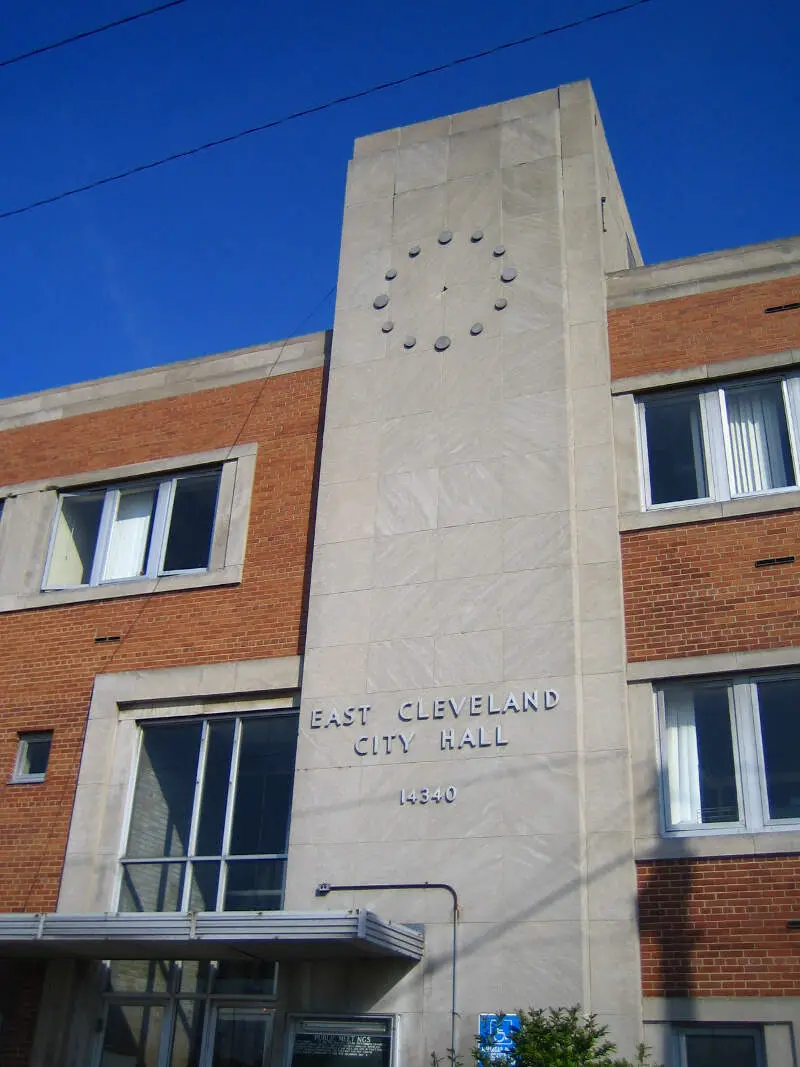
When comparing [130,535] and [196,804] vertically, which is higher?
[130,535]

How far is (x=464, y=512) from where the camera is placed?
14250 millimetres

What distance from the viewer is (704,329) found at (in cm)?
1474

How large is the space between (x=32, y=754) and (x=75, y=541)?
3215 millimetres

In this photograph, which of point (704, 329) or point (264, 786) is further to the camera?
point (704, 329)

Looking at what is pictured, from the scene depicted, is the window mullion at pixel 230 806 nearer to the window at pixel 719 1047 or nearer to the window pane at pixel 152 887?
the window pane at pixel 152 887

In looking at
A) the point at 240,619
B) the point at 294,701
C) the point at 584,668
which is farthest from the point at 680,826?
the point at 240,619

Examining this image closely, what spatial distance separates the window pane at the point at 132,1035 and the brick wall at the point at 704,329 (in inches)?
356

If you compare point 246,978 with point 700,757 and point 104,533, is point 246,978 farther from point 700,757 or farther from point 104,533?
point 104,533

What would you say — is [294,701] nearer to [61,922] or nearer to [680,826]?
[61,922]

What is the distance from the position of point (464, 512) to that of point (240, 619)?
3.17 meters

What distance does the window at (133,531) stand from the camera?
16453 mm

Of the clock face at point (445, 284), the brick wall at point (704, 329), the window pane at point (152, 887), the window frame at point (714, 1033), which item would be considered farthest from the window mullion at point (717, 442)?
the window pane at point (152, 887)

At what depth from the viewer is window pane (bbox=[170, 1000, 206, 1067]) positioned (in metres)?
13.2

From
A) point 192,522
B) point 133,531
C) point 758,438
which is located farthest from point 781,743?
point 133,531
